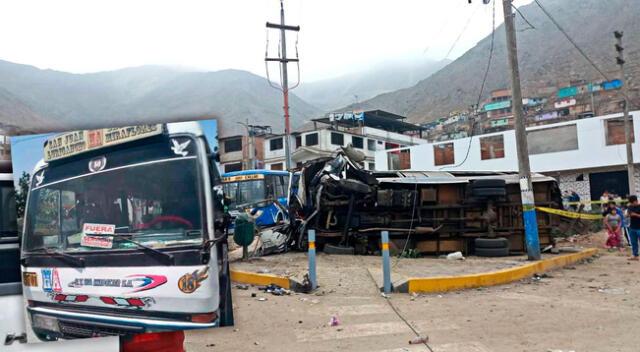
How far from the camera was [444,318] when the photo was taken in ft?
20.8

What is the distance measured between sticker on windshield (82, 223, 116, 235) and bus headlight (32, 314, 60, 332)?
0.43m

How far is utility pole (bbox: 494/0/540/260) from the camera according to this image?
35.1 feet

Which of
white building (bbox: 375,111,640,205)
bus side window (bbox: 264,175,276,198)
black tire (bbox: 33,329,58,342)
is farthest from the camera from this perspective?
white building (bbox: 375,111,640,205)

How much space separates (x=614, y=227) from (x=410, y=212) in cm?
694

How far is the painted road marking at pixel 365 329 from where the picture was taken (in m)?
5.61

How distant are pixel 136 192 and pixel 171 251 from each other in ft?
1.15

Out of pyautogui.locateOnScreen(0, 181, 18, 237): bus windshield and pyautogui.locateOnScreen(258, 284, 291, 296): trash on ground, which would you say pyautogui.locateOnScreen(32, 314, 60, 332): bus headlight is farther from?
pyautogui.locateOnScreen(258, 284, 291, 296): trash on ground

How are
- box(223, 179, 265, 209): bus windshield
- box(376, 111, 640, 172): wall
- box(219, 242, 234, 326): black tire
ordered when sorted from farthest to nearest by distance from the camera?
box(376, 111, 640, 172): wall
box(223, 179, 265, 209): bus windshield
box(219, 242, 234, 326): black tire

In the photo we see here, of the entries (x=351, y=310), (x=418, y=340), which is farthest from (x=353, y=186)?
(x=418, y=340)

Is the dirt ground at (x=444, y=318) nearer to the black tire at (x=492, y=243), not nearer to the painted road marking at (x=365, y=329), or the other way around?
the painted road marking at (x=365, y=329)

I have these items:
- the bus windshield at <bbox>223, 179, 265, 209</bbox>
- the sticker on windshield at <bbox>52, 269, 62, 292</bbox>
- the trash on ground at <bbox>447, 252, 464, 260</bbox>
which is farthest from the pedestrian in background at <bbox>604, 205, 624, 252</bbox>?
the sticker on windshield at <bbox>52, 269, 62, 292</bbox>

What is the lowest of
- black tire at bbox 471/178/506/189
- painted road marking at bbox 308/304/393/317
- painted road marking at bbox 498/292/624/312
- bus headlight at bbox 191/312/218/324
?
painted road marking at bbox 498/292/624/312

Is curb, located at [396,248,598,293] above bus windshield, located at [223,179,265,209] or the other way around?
the other way around

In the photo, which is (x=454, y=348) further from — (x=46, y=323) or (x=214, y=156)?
(x=46, y=323)
